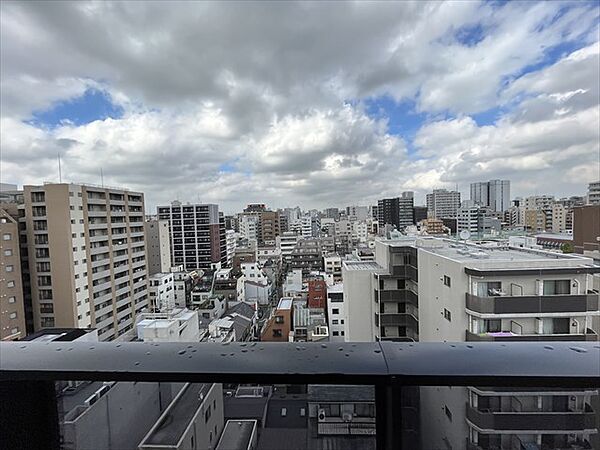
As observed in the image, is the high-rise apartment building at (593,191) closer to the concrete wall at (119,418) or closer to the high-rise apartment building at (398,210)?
the high-rise apartment building at (398,210)

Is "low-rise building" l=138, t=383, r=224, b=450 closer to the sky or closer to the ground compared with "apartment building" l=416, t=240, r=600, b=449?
closer to the sky

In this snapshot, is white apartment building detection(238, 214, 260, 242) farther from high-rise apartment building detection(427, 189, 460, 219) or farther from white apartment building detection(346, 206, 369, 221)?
high-rise apartment building detection(427, 189, 460, 219)

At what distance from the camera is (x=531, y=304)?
4.42 metres

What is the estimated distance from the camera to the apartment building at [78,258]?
11578 mm

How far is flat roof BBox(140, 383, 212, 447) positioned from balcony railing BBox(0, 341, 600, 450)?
0.17 ft

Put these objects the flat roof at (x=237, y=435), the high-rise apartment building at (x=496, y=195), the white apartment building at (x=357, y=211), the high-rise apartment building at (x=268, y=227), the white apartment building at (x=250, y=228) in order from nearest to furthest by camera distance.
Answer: the flat roof at (x=237, y=435), the high-rise apartment building at (x=268, y=227), the white apartment building at (x=250, y=228), the high-rise apartment building at (x=496, y=195), the white apartment building at (x=357, y=211)

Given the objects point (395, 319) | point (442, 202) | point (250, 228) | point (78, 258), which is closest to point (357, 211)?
point (442, 202)

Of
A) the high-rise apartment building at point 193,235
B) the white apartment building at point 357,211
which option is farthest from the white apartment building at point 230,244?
the white apartment building at point 357,211

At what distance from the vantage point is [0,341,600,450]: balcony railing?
1.34 ft

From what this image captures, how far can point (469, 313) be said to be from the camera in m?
4.57

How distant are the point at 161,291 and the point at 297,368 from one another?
58.2 ft

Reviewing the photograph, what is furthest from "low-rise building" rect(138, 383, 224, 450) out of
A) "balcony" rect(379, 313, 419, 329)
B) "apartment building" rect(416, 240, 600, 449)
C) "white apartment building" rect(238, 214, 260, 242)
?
"white apartment building" rect(238, 214, 260, 242)

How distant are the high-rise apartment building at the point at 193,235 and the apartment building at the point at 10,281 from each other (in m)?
16.6

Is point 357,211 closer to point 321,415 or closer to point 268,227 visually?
point 268,227
